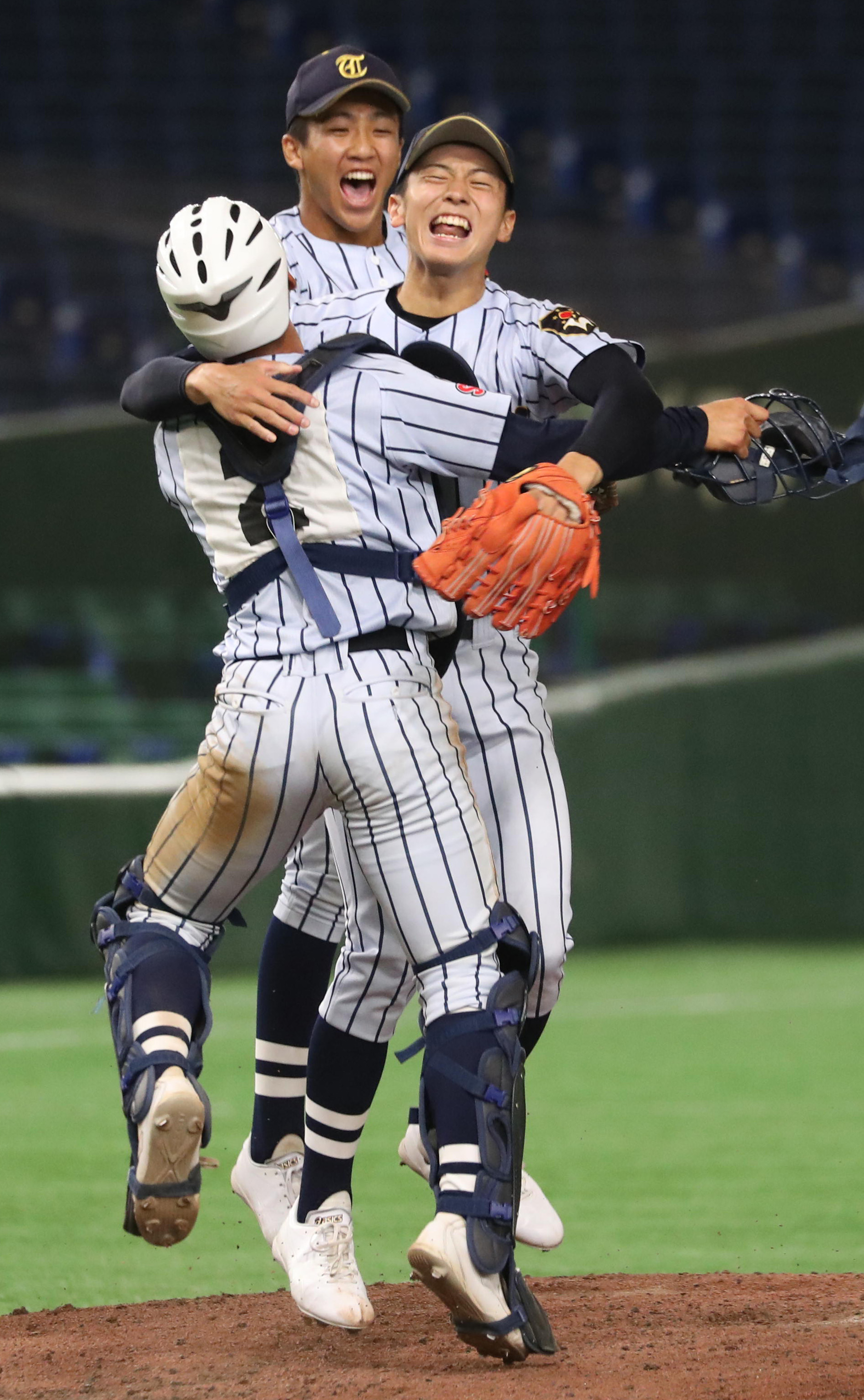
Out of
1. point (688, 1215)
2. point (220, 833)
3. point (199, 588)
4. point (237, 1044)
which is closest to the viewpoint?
point (220, 833)

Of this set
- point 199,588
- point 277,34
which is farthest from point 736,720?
point 277,34

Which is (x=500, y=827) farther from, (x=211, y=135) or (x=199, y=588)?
(x=211, y=135)

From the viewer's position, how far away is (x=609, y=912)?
827 cm

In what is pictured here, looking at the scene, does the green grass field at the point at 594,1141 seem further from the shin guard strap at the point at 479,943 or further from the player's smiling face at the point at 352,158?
the player's smiling face at the point at 352,158

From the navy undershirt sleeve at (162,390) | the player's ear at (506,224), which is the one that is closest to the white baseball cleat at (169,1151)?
the navy undershirt sleeve at (162,390)

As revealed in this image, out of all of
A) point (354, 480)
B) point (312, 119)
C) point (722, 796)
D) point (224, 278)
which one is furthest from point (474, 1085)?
point (722, 796)

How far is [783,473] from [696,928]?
19.3 ft

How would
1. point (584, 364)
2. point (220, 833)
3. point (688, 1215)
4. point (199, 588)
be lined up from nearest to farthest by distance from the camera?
point (220, 833)
point (584, 364)
point (688, 1215)
point (199, 588)

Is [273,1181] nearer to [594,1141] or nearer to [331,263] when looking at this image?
[331,263]

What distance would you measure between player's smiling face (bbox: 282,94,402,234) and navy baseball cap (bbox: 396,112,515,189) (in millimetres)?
528

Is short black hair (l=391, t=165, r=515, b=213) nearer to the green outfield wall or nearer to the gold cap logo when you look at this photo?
the gold cap logo

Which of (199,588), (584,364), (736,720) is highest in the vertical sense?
(584,364)

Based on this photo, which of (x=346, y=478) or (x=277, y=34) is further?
(x=277, y=34)

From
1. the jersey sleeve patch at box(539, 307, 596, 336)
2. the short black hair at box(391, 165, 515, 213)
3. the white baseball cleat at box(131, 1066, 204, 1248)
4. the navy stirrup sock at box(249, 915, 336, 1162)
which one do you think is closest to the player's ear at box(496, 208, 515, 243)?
the short black hair at box(391, 165, 515, 213)
